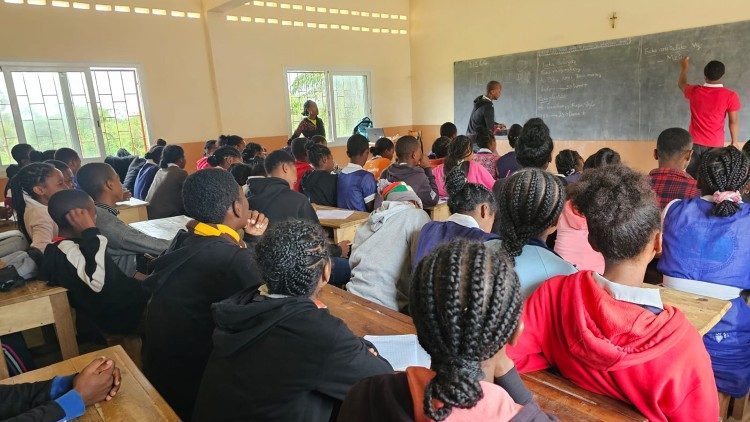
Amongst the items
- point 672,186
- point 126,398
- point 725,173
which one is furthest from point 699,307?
point 126,398

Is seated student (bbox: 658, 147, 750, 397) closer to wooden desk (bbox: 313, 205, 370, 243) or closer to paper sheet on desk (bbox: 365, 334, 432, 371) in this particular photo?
paper sheet on desk (bbox: 365, 334, 432, 371)

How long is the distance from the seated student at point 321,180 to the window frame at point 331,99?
4.47 m

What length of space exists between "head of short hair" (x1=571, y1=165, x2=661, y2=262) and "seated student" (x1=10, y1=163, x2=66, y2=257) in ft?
10.2

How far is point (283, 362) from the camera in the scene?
1002 millimetres

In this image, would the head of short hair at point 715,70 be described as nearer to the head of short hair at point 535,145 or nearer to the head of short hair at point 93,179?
the head of short hair at point 535,145

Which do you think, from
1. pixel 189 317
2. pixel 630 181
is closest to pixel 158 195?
pixel 189 317

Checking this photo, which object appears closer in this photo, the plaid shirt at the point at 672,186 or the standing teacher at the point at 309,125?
the plaid shirt at the point at 672,186

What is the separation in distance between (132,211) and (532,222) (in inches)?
146

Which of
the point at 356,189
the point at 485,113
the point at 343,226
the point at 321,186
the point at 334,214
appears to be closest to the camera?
the point at 343,226

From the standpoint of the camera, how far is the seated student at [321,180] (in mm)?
3902

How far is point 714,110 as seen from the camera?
454 cm

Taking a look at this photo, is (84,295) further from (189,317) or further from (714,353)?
(714,353)

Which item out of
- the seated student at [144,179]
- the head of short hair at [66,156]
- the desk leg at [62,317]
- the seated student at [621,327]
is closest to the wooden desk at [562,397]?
the seated student at [621,327]

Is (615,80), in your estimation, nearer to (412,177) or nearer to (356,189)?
(412,177)
